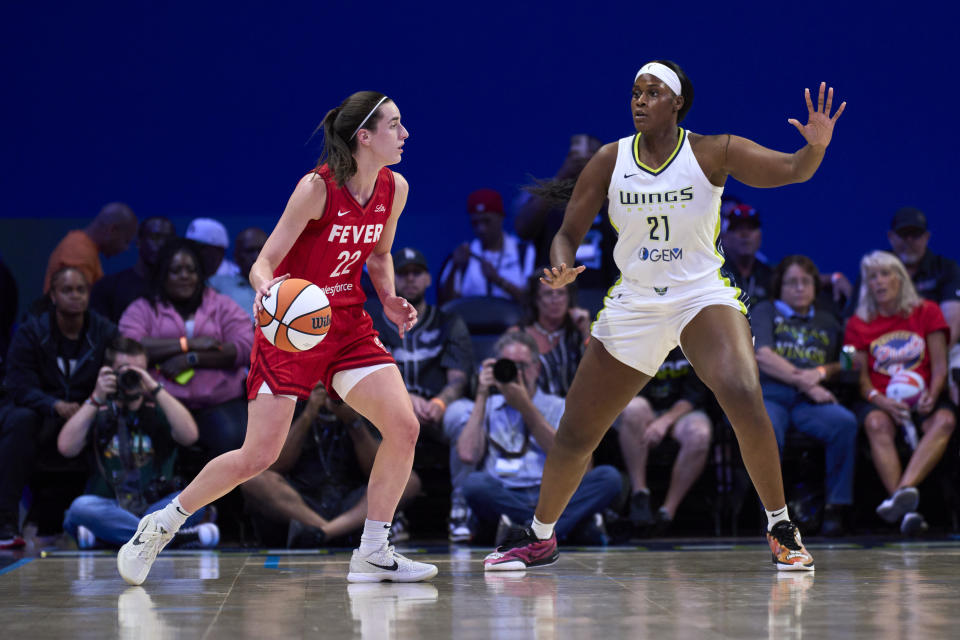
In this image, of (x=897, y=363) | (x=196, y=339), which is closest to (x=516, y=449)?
(x=196, y=339)

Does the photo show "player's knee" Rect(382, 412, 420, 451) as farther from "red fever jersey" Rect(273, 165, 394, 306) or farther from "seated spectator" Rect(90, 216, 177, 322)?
"seated spectator" Rect(90, 216, 177, 322)

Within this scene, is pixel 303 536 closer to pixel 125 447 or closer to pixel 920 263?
pixel 125 447

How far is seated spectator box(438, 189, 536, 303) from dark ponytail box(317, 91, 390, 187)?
3.59 metres

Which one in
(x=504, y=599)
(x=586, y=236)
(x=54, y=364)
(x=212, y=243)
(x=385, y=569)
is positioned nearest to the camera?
(x=504, y=599)

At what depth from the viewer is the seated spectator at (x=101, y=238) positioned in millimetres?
8133

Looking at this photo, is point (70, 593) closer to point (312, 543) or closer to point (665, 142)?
point (312, 543)

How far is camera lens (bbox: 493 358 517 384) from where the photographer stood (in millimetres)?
6477

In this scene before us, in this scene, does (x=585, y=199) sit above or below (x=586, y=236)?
below

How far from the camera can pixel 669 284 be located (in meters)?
4.62

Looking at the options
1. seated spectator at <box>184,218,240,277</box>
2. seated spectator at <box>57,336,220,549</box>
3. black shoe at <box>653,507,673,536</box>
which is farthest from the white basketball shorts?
seated spectator at <box>184,218,240,277</box>

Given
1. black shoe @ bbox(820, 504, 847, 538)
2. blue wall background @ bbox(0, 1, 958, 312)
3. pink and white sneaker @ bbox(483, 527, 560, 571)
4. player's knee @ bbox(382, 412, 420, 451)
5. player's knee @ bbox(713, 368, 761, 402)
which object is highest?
blue wall background @ bbox(0, 1, 958, 312)

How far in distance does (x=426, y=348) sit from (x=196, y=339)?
4.51 ft

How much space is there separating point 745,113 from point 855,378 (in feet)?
8.22

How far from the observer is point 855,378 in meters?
7.36
